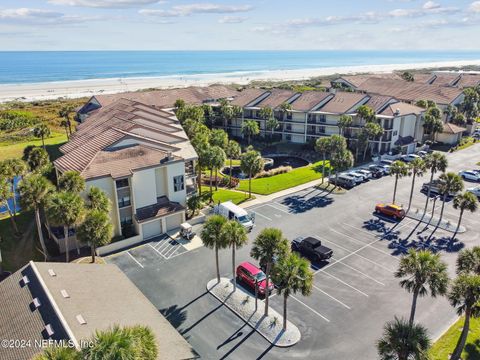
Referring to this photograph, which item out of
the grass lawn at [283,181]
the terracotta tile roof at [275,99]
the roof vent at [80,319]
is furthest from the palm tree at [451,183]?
the terracotta tile roof at [275,99]

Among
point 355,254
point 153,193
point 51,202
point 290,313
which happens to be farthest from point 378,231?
point 51,202

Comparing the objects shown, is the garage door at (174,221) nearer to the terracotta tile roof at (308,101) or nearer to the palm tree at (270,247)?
the palm tree at (270,247)

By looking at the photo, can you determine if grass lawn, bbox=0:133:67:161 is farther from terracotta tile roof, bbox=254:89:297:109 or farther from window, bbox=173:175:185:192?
terracotta tile roof, bbox=254:89:297:109

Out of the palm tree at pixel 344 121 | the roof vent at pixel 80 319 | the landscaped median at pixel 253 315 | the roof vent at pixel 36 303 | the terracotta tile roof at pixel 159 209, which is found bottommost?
the landscaped median at pixel 253 315

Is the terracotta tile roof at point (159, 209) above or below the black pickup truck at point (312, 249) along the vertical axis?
above

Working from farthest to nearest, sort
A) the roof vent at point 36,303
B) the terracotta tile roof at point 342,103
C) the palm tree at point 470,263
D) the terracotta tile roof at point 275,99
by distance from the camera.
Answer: the terracotta tile roof at point 275,99, the terracotta tile roof at point 342,103, the palm tree at point 470,263, the roof vent at point 36,303
